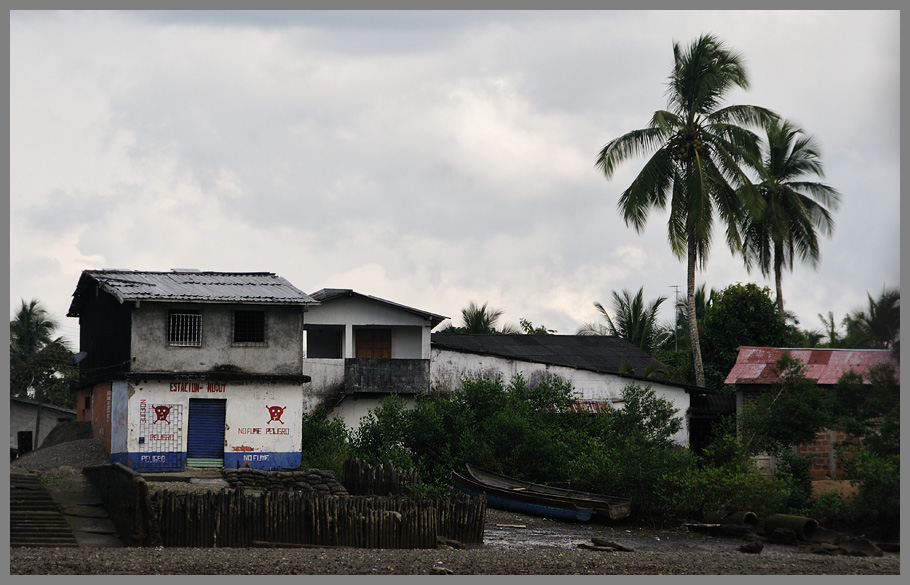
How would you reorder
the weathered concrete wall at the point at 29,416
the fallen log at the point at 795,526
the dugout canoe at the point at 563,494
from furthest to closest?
the weathered concrete wall at the point at 29,416, the dugout canoe at the point at 563,494, the fallen log at the point at 795,526

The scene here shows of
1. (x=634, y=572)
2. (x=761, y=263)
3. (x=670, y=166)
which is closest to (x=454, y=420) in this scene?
(x=670, y=166)

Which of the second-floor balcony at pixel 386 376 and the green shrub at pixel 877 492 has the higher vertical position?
the second-floor balcony at pixel 386 376

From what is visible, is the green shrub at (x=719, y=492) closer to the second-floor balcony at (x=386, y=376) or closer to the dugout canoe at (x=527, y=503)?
the dugout canoe at (x=527, y=503)

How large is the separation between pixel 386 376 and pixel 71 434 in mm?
8989

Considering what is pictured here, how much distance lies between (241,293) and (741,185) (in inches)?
646

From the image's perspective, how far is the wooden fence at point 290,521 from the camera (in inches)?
688

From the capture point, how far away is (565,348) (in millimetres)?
39250

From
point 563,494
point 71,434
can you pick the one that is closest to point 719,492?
point 563,494

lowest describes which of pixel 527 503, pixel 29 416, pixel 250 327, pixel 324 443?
pixel 527 503

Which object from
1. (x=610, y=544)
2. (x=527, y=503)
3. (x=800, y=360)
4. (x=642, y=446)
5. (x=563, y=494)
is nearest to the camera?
(x=610, y=544)

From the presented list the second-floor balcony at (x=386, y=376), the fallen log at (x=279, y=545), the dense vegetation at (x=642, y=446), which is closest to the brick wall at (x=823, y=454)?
the dense vegetation at (x=642, y=446)

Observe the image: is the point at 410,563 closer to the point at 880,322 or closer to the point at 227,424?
the point at 880,322

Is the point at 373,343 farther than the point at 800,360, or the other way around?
the point at 373,343

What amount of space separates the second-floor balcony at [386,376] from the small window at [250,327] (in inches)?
203
